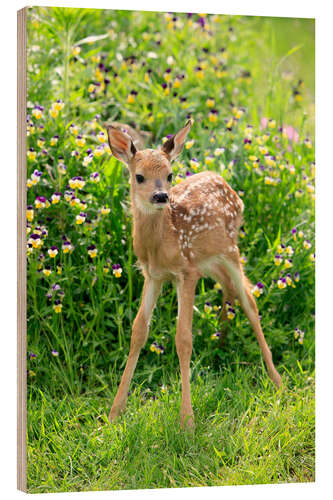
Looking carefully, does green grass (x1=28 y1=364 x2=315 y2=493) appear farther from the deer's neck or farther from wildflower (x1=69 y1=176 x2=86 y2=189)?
wildflower (x1=69 y1=176 x2=86 y2=189)

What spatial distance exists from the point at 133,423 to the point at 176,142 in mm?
1485

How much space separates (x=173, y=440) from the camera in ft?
13.6

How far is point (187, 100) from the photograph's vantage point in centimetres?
601

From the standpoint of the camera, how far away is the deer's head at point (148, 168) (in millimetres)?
3992

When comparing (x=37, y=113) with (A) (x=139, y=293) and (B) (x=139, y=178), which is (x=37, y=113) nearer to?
(B) (x=139, y=178)

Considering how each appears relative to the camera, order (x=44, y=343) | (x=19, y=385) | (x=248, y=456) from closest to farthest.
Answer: (x=19, y=385), (x=248, y=456), (x=44, y=343)

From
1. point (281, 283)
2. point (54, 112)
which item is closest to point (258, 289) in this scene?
point (281, 283)

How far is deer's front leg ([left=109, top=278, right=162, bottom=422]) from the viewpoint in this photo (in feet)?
14.2

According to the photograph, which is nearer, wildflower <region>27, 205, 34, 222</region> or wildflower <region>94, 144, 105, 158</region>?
wildflower <region>27, 205, 34, 222</region>

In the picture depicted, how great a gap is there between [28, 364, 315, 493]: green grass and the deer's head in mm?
1129

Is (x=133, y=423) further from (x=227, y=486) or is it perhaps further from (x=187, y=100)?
(x=187, y=100)

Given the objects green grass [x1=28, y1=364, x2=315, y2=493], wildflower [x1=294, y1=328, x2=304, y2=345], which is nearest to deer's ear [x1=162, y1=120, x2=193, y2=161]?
green grass [x1=28, y1=364, x2=315, y2=493]

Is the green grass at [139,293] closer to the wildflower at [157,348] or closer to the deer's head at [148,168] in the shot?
the wildflower at [157,348]
